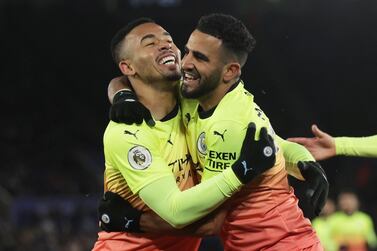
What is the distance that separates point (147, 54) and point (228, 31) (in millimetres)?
455

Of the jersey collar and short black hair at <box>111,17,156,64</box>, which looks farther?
short black hair at <box>111,17,156,64</box>

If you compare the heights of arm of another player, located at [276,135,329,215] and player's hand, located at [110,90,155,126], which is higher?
player's hand, located at [110,90,155,126]

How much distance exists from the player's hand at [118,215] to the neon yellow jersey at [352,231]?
20.8 feet

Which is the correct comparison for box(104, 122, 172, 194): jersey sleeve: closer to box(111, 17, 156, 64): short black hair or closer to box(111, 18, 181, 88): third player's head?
box(111, 18, 181, 88): third player's head

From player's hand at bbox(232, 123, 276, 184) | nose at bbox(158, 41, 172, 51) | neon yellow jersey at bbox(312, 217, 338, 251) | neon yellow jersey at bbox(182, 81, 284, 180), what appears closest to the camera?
player's hand at bbox(232, 123, 276, 184)

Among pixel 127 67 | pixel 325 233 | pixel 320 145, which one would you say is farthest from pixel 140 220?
pixel 325 233

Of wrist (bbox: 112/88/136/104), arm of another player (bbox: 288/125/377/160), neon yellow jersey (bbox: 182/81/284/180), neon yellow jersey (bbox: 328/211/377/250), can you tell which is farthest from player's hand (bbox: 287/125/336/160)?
neon yellow jersey (bbox: 328/211/377/250)

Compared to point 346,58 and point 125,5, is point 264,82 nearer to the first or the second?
point 346,58

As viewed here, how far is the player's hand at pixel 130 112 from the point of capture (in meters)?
3.35

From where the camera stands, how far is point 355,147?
4.09 metres

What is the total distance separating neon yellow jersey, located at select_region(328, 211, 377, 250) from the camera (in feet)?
30.8

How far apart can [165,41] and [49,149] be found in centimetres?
1057

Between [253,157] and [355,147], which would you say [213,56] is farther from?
[355,147]

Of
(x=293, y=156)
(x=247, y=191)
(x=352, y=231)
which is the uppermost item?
(x=293, y=156)
